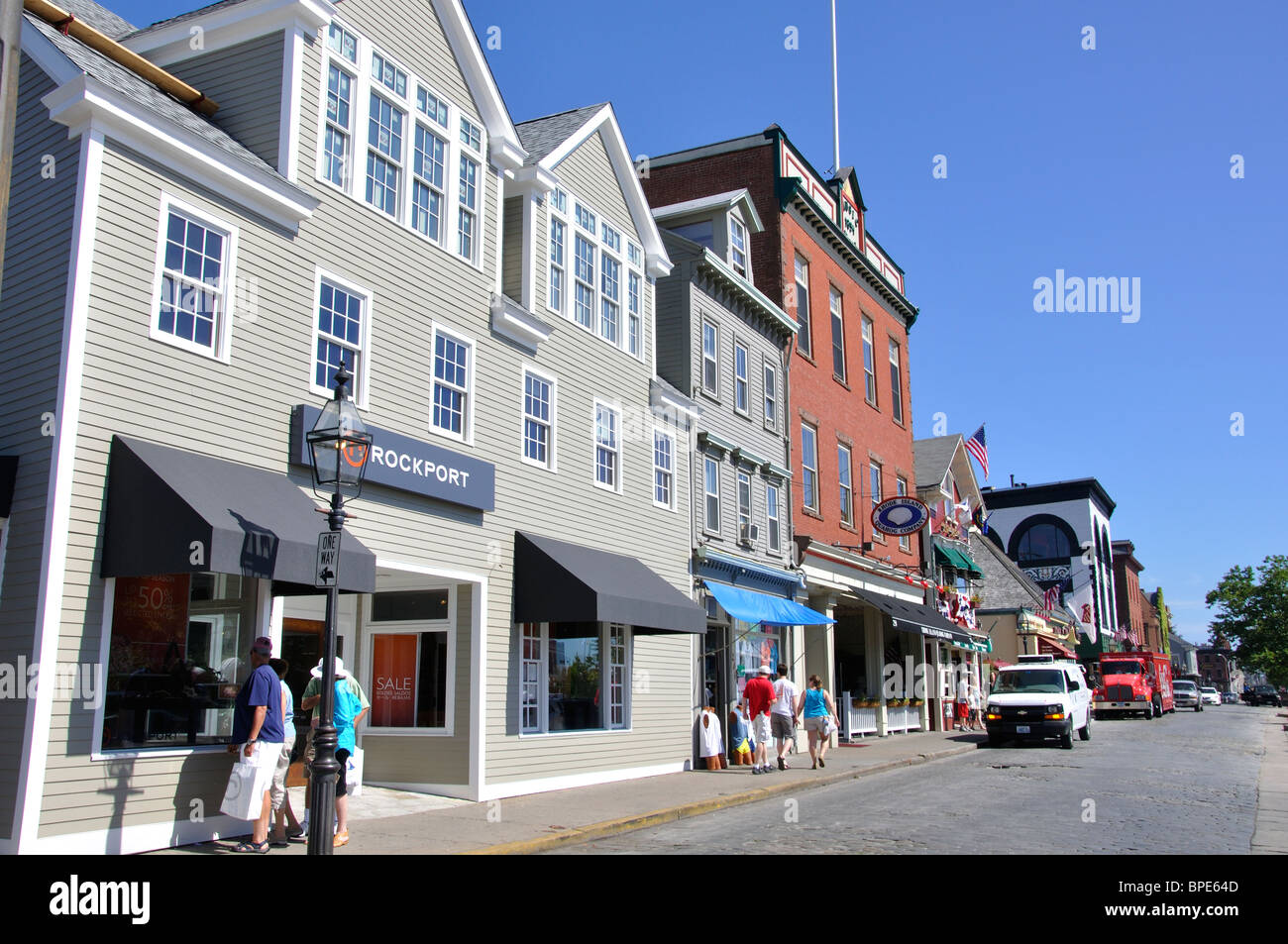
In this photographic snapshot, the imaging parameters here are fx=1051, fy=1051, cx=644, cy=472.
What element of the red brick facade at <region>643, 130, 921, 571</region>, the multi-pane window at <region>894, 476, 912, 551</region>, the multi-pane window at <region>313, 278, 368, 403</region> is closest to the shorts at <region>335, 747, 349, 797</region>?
the multi-pane window at <region>313, 278, 368, 403</region>

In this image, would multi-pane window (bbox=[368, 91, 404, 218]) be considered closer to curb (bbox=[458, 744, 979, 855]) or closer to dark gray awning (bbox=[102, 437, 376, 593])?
dark gray awning (bbox=[102, 437, 376, 593])

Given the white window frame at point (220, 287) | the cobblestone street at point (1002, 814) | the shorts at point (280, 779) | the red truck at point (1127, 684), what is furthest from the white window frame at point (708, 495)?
the red truck at point (1127, 684)

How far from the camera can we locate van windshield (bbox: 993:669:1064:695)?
27234 millimetres

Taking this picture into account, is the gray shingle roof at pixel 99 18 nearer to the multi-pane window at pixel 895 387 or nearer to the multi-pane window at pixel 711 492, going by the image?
the multi-pane window at pixel 711 492

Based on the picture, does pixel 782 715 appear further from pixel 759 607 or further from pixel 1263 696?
pixel 1263 696

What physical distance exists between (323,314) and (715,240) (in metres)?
13.9

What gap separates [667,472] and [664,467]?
0.14 meters

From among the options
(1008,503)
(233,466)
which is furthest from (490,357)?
(1008,503)

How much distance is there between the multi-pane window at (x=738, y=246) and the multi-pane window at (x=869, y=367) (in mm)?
9033

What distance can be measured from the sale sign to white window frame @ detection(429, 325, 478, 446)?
3.09m

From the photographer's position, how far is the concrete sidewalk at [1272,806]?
10.6 m

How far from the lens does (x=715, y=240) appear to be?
25.0m
